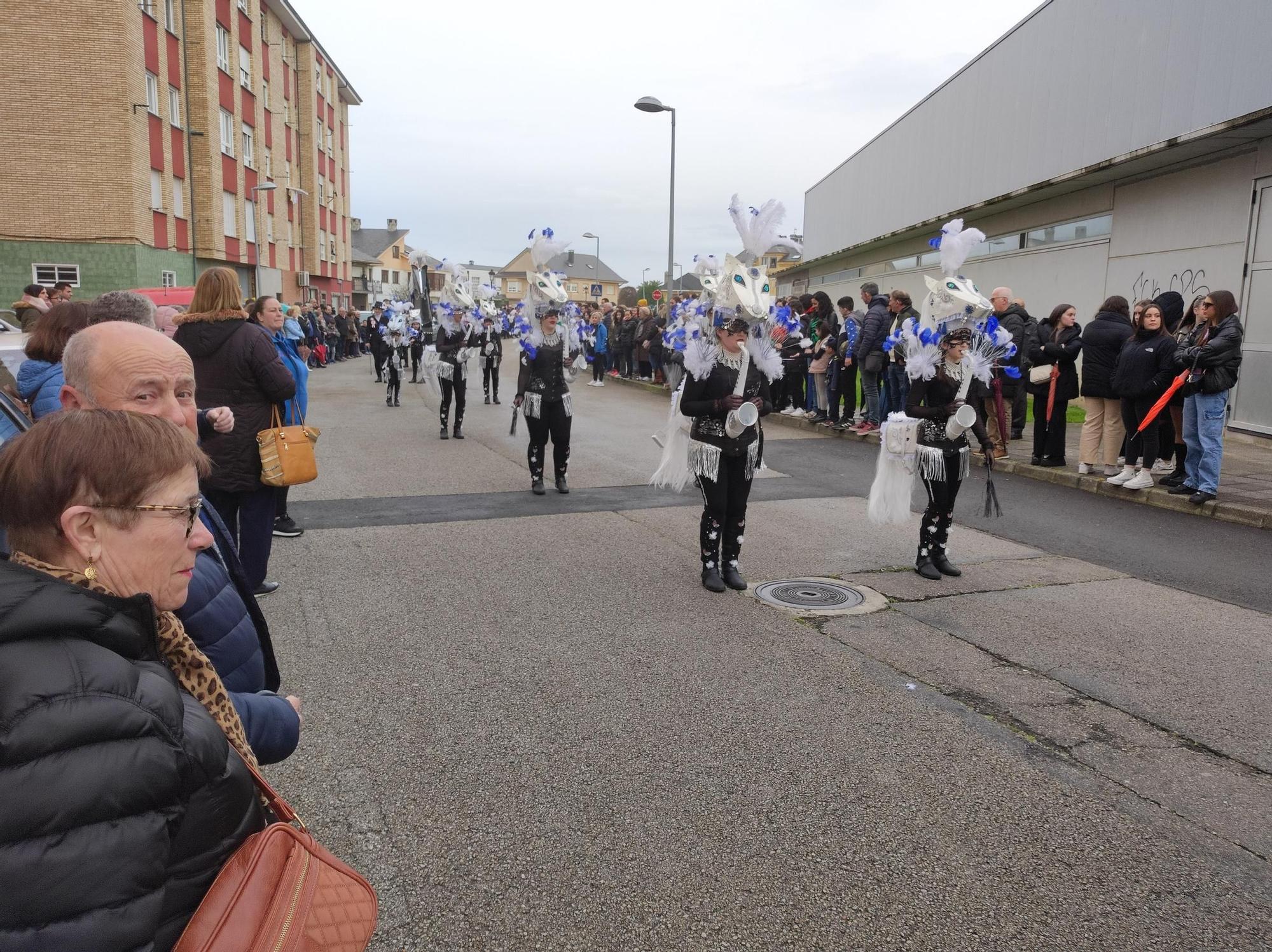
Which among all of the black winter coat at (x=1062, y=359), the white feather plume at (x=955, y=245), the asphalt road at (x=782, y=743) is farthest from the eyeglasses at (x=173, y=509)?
the black winter coat at (x=1062, y=359)

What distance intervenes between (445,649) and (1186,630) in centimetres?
449

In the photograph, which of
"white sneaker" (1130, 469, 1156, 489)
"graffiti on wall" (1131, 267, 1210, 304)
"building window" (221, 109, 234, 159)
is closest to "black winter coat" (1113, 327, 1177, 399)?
"white sneaker" (1130, 469, 1156, 489)

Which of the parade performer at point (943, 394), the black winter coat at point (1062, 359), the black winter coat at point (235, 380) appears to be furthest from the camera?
the black winter coat at point (1062, 359)

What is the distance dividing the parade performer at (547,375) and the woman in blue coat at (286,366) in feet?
8.76

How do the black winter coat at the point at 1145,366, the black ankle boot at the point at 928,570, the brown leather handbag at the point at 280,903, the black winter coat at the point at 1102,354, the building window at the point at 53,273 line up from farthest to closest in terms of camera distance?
the building window at the point at 53,273 < the black winter coat at the point at 1102,354 < the black winter coat at the point at 1145,366 < the black ankle boot at the point at 928,570 < the brown leather handbag at the point at 280,903

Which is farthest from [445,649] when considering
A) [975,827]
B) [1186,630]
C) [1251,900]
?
[1186,630]

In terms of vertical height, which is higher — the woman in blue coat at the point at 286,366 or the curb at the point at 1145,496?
the woman in blue coat at the point at 286,366

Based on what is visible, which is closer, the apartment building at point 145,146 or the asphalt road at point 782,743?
the asphalt road at point 782,743

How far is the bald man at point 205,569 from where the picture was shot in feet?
6.82

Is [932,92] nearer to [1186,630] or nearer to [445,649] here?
[1186,630]

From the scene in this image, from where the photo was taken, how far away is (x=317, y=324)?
34.3 m

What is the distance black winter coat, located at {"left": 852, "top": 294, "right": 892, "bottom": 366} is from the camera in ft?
44.5

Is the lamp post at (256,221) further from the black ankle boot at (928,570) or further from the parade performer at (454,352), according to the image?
the black ankle boot at (928,570)

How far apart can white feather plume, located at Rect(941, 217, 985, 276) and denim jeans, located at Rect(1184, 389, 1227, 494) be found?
378cm
